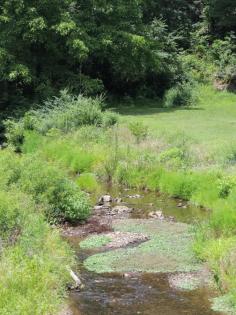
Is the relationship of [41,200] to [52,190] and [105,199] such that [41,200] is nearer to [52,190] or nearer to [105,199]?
[52,190]

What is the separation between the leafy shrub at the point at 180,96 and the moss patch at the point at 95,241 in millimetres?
28915

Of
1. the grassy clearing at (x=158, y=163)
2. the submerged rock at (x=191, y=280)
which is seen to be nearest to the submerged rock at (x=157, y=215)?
the grassy clearing at (x=158, y=163)

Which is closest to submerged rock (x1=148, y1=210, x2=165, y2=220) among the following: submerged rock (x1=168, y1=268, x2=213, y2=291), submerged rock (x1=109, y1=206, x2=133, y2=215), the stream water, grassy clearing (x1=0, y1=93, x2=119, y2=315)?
submerged rock (x1=109, y1=206, x2=133, y2=215)

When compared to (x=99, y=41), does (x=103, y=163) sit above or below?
below

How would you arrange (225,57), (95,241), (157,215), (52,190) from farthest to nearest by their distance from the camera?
1. (225,57)
2. (157,215)
3. (52,190)
4. (95,241)

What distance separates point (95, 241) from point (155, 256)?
2161 mm

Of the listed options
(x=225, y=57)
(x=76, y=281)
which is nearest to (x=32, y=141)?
(x=76, y=281)

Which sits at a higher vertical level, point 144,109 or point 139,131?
point 139,131

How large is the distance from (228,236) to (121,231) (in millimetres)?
3883

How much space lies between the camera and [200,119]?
3900cm

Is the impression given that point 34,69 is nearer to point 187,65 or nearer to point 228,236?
point 187,65

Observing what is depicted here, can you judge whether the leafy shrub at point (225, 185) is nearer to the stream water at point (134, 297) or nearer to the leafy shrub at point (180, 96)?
the stream water at point (134, 297)

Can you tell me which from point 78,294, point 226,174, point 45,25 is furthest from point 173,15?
point 78,294

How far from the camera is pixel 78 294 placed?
14.4 m
